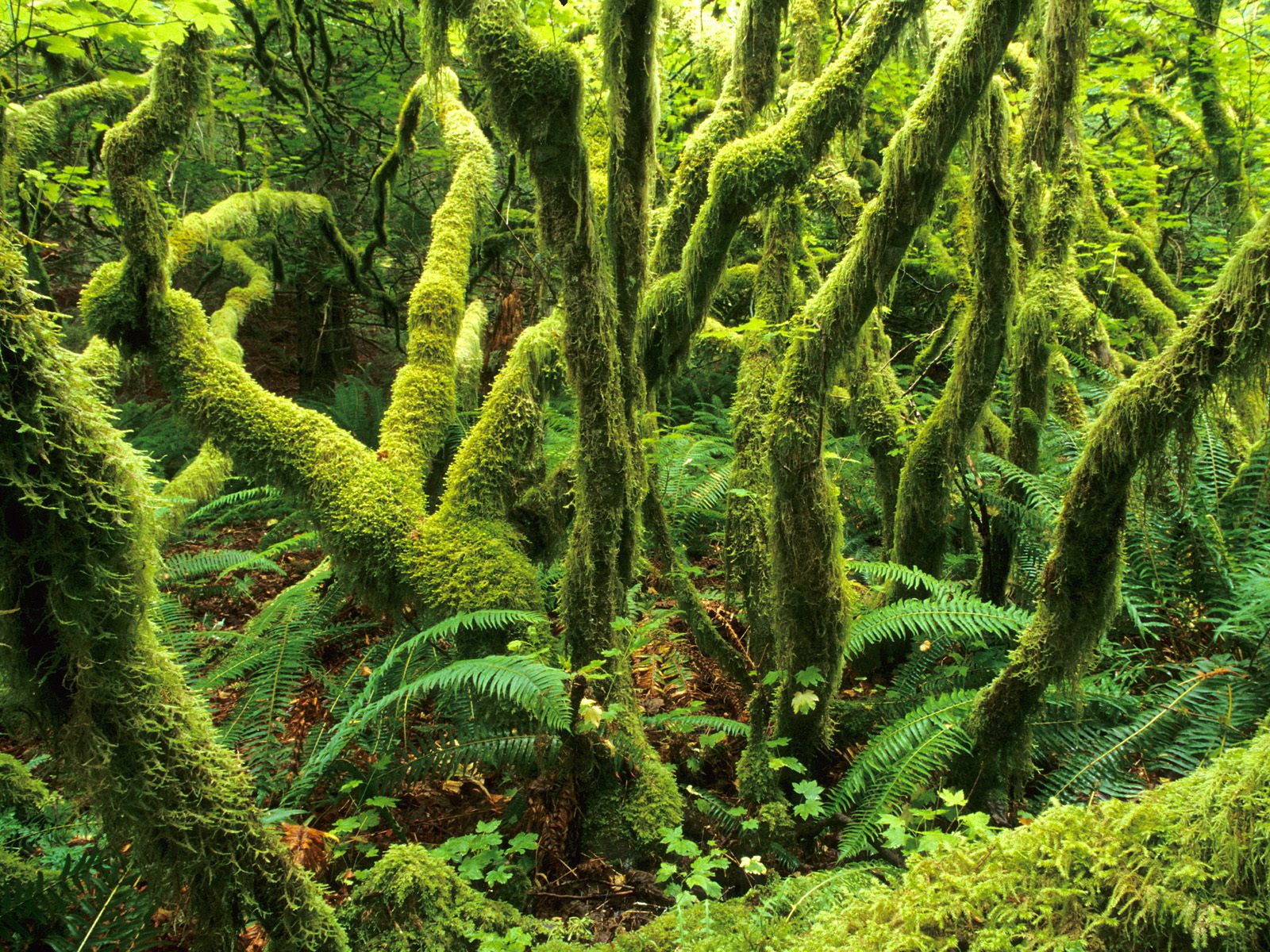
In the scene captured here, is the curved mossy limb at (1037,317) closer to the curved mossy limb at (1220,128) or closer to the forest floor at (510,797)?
the forest floor at (510,797)

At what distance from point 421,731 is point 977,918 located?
2629 millimetres

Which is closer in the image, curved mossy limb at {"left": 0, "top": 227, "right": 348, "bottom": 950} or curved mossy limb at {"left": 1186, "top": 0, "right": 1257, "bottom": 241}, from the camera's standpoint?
curved mossy limb at {"left": 0, "top": 227, "right": 348, "bottom": 950}

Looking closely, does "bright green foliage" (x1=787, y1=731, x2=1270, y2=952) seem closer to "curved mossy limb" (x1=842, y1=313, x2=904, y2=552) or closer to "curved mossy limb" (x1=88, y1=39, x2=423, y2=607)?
"curved mossy limb" (x1=88, y1=39, x2=423, y2=607)

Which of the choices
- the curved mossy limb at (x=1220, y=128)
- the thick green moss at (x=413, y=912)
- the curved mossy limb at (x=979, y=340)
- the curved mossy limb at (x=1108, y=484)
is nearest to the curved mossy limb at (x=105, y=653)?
the thick green moss at (x=413, y=912)

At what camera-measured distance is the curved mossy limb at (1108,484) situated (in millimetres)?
1825

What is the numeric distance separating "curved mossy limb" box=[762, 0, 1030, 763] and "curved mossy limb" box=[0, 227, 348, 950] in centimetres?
198

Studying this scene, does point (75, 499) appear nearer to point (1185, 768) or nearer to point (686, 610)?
point (686, 610)

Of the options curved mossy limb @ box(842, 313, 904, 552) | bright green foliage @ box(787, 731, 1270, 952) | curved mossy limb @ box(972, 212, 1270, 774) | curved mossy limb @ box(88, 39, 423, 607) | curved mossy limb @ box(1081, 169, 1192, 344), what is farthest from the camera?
curved mossy limb @ box(1081, 169, 1192, 344)

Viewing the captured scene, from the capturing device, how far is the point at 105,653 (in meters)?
Answer: 1.43

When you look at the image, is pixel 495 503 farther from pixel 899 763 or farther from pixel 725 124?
pixel 725 124

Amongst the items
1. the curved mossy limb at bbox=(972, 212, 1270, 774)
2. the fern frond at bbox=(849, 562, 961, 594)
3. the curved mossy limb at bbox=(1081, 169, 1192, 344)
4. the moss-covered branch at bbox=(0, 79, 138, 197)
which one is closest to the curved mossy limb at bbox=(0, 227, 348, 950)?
the curved mossy limb at bbox=(972, 212, 1270, 774)

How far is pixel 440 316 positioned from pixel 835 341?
219 centimetres

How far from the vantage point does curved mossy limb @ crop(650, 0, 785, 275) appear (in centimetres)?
372

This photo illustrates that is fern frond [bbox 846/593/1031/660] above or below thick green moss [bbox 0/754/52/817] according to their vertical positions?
above
